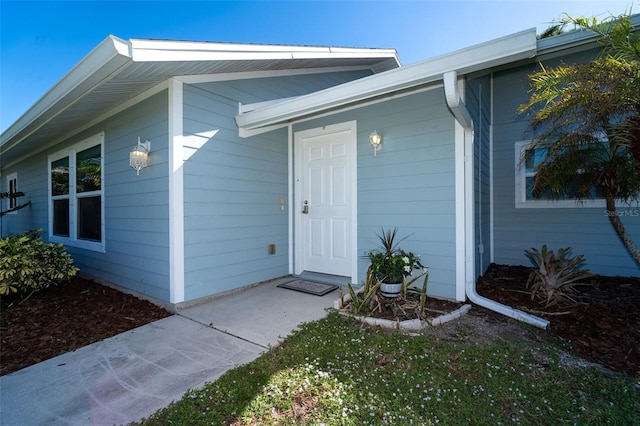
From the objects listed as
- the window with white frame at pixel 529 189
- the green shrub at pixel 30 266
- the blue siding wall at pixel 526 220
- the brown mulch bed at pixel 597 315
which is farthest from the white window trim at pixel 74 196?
the window with white frame at pixel 529 189

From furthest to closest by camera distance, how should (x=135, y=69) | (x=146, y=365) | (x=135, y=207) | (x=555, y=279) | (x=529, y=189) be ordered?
(x=529, y=189), (x=135, y=207), (x=555, y=279), (x=135, y=69), (x=146, y=365)

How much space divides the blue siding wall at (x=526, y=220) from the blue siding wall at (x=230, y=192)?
12.7 ft

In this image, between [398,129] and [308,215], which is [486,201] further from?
[308,215]

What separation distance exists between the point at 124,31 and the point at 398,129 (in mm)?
5361

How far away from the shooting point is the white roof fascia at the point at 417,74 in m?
2.54

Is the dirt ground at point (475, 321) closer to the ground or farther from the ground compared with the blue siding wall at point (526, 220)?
closer to the ground

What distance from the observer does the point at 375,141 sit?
12.8 feet

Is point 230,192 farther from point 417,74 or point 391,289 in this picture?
point 417,74

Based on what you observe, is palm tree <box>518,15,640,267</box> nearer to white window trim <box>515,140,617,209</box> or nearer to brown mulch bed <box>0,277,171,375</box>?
white window trim <box>515,140,617,209</box>

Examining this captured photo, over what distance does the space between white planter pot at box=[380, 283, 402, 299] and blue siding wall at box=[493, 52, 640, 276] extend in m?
3.20

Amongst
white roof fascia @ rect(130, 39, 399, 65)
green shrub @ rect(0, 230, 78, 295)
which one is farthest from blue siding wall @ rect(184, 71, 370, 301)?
green shrub @ rect(0, 230, 78, 295)

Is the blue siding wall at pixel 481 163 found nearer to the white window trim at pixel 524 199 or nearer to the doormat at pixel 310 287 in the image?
the white window trim at pixel 524 199

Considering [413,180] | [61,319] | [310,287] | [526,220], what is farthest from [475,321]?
[61,319]

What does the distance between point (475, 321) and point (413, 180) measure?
1725 millimetres
